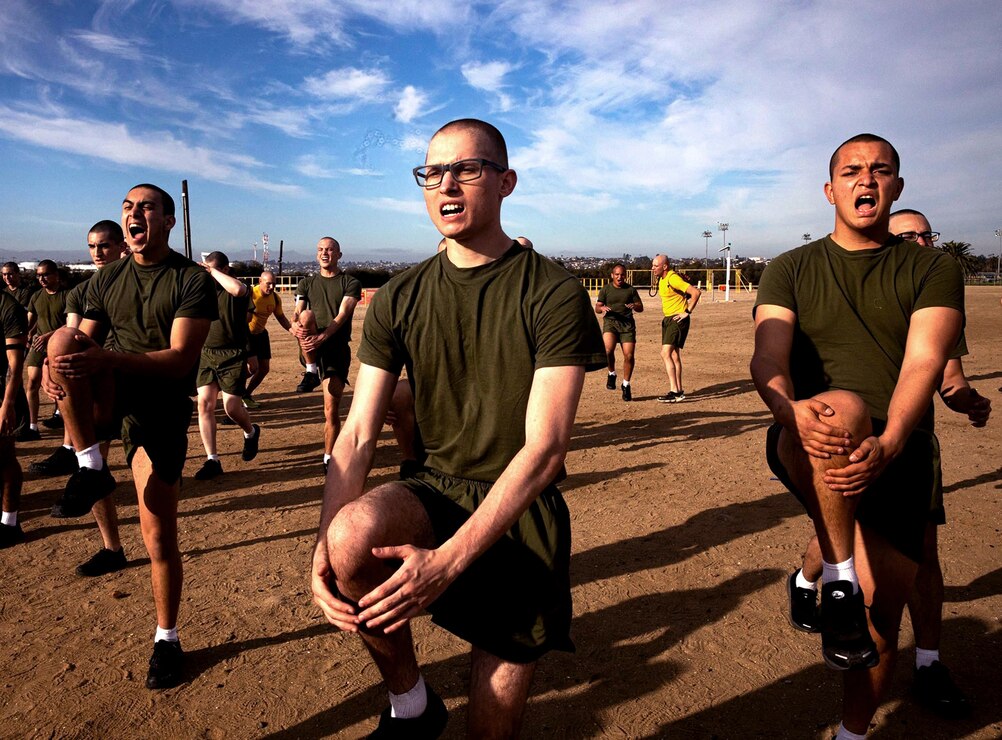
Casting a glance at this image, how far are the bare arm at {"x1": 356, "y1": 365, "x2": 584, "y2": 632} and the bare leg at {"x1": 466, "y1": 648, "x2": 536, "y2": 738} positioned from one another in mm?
375

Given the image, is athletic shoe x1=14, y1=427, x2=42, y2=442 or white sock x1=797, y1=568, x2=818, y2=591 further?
athletic shoe x1=14, y1=427, x2=42, y2=442

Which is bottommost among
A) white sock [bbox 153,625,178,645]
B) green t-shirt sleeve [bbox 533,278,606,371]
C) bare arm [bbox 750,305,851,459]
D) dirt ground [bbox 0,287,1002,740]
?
dirt ground [bbox 0,287,1002,740]

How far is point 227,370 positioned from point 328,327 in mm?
1430

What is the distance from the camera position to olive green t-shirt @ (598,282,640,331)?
12266 millimetres

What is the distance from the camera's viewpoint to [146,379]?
3627 mm

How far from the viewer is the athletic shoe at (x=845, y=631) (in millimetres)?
2314

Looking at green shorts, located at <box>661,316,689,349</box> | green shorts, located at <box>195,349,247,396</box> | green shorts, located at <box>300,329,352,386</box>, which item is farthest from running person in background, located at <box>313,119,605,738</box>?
green shorts, located at <box>661,316,689,349</box>

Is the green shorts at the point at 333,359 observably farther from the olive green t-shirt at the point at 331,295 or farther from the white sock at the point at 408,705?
the white sock at the point at 408,705

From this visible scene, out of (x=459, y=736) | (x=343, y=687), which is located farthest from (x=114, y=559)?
(x=459, y=736)

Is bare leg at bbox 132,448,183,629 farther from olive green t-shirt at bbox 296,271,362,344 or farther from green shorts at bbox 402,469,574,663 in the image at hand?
olive green t-shirt at bbox 296,271,362,344

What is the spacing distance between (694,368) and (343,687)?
1335cm

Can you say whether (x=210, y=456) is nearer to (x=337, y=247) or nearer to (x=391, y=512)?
(x=337, y=247)

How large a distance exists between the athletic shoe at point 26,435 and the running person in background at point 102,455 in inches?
194

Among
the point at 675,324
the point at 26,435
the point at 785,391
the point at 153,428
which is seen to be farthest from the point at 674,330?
the point at 26,435
